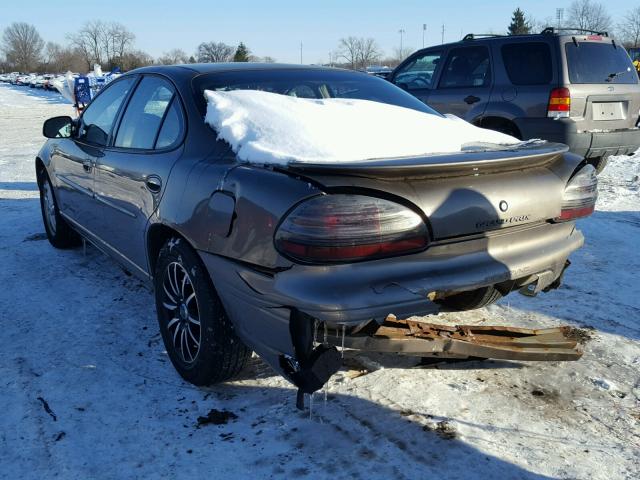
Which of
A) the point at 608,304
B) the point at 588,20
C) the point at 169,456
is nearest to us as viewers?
the point at 169,456

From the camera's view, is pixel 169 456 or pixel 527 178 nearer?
pixel 169 456

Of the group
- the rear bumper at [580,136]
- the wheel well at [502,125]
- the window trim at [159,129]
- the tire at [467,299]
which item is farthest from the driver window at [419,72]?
the tire at [467,299]

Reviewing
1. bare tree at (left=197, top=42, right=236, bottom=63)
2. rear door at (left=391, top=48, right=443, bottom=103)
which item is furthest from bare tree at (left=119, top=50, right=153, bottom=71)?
rear door at (left=391, top=48, right=443, bottom=103)

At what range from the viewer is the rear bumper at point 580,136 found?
6629 mm

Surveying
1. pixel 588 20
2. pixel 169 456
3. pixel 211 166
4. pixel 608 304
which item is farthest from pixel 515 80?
pixel 588 20

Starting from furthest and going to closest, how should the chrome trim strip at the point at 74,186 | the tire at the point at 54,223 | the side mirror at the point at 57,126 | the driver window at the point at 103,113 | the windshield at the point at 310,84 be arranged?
the tire at the point at 54,223, the side mirror at the point at 57,126, the chrome trim strip at the point at 74,186, the driver window at the point at 103,113, the windshield at the point at 310,84

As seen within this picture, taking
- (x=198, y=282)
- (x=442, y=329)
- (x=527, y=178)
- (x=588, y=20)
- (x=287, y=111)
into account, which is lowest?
(x=442, y=329)

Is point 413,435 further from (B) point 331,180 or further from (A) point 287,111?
(A) point 287,111

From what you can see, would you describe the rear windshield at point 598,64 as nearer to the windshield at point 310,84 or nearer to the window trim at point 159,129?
the windshield at point 310,84

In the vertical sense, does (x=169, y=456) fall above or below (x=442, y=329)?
below

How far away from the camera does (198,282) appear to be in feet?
9.00

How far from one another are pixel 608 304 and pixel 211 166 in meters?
2.85

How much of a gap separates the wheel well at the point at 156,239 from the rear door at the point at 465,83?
518cm

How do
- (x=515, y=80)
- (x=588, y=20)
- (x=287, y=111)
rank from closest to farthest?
(x=287, y=111) → (x=515, y=80) → (x=588, y=20)
